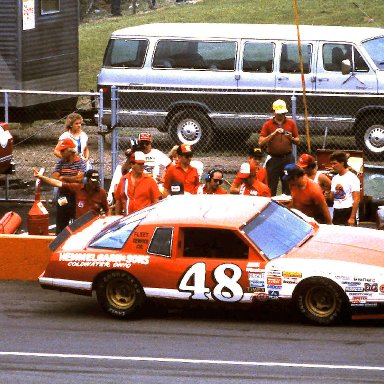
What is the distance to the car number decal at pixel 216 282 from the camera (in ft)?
43.4

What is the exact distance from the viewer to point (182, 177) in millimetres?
16359

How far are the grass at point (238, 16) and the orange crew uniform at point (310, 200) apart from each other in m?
18.9

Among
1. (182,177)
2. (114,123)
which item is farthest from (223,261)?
(114,123)

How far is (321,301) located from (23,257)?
436cm

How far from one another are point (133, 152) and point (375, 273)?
4326 mm

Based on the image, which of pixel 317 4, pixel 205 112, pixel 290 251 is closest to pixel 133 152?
pixel 290 251

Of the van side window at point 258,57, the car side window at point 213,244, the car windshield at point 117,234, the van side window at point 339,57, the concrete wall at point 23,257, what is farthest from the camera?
the van side window at point 258,57

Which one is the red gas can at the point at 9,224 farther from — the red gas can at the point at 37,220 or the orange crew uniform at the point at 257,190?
the orange crew uniform at the point at 257,190

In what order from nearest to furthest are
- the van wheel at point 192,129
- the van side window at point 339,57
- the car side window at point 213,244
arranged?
the car side window at point 213,244 < the van wheel at point 192,129 < the van side window at point 339,57

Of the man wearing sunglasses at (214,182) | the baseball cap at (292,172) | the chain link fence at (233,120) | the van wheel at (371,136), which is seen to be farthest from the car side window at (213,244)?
the van wheel at (371,136)

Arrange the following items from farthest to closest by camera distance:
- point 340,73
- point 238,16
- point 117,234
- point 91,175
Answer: point 238,16, point 340,73, point 91,175, point 117,234

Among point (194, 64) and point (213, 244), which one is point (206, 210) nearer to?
point (213, 244)

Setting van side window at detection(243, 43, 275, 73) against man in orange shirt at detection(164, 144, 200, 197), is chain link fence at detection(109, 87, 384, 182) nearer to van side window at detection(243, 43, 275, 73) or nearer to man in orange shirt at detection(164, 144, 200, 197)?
van side window at detection(243, 43, 275, 73)

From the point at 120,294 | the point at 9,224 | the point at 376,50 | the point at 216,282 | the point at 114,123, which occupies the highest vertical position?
the point at 376,50
